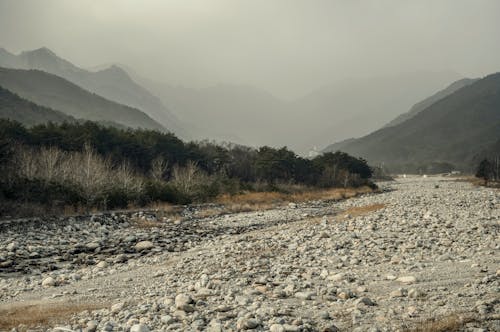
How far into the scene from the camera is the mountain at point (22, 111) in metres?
127

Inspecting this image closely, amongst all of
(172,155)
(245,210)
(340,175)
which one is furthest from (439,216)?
(340,175)

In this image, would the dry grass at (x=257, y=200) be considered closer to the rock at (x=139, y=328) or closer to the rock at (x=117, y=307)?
the rock at (x=117, y=307)

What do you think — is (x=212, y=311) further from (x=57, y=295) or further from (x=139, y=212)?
(x=139, y=212)

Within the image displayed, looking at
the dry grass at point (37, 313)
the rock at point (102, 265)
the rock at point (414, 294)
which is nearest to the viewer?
the dry grass at point (37, 313)

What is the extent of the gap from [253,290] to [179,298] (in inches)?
85.7

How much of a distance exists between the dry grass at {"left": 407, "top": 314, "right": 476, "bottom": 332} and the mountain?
134070 millimetres

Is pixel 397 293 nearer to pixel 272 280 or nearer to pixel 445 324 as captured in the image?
pixel 445 324

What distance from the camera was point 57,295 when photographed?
1318 cm

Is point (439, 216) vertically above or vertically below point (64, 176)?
below

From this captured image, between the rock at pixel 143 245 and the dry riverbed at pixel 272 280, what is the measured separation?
0.06 m

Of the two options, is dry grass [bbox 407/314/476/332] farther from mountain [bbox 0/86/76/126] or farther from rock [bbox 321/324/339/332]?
mountain [bbox 0/86/76/126]

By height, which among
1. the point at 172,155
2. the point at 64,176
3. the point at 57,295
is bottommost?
the point at 57,295

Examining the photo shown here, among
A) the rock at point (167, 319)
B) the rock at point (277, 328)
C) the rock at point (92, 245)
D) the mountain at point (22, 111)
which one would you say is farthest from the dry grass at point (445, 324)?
the mountain at point (22, 111)

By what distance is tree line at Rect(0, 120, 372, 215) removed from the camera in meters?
38.8
